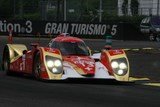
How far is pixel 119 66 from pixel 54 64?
1722 millimetres

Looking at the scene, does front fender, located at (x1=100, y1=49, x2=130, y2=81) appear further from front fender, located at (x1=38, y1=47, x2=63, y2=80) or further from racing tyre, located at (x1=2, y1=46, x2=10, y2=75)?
racing tyre, located at (x1=2, y1=46, x2=10, y2=75)

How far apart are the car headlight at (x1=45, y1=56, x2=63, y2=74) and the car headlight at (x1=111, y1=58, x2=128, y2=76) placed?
4.64ft

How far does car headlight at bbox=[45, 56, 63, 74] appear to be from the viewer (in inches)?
555

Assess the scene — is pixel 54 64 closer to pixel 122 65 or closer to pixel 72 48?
pixel 72 48

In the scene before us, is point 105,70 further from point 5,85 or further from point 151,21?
point 151,21

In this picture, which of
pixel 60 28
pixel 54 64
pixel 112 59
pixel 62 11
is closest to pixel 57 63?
pixel 54 64

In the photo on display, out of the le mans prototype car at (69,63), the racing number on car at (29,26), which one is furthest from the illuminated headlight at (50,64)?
the racing number on car at (29,26)

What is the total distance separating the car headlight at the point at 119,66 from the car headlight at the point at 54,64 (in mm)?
1415

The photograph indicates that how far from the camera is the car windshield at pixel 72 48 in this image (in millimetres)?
15383

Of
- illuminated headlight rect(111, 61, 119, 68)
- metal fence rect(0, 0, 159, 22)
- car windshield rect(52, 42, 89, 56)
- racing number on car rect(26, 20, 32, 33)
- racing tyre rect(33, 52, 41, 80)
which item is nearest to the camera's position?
racing tyre rect(33, 52, 41, 80)

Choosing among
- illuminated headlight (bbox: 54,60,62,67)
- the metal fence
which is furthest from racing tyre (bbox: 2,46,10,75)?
the metal fence

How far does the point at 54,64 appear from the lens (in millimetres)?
14164

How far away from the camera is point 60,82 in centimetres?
1423

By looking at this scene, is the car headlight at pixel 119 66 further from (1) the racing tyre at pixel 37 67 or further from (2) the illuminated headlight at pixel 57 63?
(1) the racing tyre at pixel 37 67
